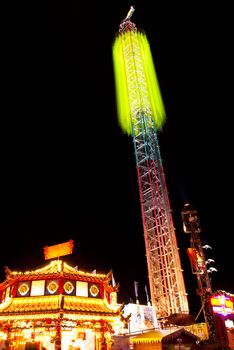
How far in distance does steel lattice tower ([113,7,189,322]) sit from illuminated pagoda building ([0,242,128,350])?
1258 cm

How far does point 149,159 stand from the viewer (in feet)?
113

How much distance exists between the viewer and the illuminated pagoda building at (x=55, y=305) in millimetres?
14438

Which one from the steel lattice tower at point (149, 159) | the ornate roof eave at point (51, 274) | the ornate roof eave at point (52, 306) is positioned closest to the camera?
the ornate roof eave at point (52, 306)

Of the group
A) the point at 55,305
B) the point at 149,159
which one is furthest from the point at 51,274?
the point at 149,159

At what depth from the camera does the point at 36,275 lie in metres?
15.7

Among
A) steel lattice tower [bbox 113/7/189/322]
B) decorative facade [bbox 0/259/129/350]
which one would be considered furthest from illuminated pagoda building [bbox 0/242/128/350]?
steel lattice tower [bbox 113/7/189/322]

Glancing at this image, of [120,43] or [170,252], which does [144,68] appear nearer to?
[120,43]

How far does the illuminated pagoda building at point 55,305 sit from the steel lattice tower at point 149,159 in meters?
12.6

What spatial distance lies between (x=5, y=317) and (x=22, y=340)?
13.4 feet

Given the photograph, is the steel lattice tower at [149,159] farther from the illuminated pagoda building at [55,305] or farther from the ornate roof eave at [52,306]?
the ornate roof eave at [52,306]

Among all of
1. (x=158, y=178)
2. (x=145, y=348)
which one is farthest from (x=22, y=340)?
(x=158, y=178)

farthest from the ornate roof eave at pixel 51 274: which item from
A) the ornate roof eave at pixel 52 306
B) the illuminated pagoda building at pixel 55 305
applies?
the ornate roof eave at pixel 52 306

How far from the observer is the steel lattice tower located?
2914 cm

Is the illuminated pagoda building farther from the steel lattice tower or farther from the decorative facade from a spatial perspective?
the steel lattice tower
